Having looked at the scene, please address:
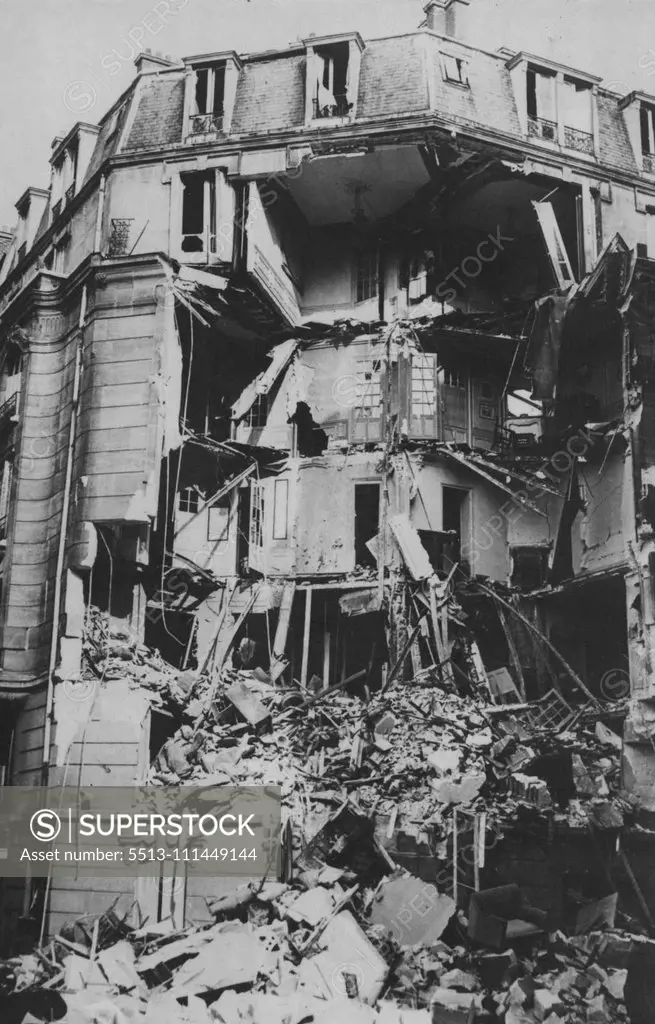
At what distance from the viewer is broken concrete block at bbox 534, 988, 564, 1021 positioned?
1188 centimetres

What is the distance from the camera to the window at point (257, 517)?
20312 millimetres

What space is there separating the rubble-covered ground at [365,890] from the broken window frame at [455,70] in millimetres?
11822

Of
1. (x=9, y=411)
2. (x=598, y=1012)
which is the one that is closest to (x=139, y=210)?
(x=9, y=411)

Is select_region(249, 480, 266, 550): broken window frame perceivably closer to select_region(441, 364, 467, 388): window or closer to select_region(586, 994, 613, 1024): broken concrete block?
select_region(441, 364, 467, 388): window

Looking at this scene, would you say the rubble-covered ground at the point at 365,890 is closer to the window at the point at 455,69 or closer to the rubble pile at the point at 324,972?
the rubble pile at the point at 324,972

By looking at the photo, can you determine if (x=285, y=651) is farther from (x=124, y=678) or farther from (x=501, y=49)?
(x=501, y=49)

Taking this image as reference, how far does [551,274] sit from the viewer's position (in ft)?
69.5

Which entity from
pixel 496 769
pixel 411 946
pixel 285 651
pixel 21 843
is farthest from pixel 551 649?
pixel 21 843

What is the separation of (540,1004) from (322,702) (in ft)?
22.1

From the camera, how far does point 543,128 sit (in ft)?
67.3

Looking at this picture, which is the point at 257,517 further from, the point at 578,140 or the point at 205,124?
the point at 578,140

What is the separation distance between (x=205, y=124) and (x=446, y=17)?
235 inches

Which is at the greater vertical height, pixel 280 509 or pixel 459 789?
pixel 280 509

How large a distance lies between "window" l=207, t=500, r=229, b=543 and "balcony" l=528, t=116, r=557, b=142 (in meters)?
9.83
